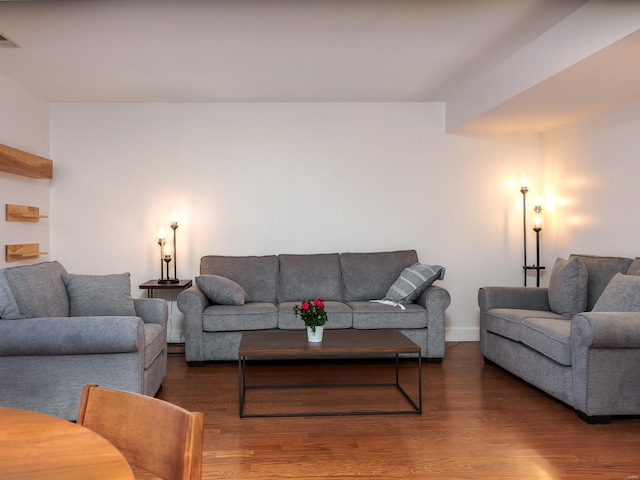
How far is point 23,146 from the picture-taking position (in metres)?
4.76

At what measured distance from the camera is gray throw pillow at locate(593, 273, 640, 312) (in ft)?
10.9

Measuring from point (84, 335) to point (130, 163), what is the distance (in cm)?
275

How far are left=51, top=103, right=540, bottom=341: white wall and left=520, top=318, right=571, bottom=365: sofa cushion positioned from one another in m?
1.77

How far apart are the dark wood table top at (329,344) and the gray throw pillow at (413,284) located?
0.94 metres

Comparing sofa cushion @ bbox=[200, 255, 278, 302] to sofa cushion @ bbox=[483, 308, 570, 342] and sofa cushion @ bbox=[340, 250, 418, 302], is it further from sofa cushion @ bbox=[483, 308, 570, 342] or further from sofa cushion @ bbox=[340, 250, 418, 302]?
sofa cushion @ bbox=[483, 308, 570, 342]

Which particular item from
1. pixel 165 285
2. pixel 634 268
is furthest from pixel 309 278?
pixel 634 268

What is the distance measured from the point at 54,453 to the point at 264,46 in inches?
131

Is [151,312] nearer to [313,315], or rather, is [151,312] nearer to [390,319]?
[313,315]

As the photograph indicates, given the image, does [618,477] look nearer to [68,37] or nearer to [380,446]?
[380,446]

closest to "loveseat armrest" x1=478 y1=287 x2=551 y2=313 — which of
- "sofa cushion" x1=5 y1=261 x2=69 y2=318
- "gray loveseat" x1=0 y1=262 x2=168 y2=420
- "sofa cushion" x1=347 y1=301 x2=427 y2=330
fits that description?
"sofa cushion" x1=347 y1=301 x2=427 y2=330

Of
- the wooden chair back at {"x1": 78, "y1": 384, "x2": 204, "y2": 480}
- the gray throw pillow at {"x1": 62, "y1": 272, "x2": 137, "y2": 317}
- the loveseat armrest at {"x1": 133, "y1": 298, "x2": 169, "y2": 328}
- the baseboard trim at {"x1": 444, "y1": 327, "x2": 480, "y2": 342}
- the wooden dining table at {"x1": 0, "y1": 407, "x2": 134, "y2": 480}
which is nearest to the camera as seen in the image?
the wooden dining table at {"x1": 0, "y1": 407, "x2": 134, "y2": 480}

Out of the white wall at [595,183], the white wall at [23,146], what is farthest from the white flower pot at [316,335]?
the white wall at [23,146]

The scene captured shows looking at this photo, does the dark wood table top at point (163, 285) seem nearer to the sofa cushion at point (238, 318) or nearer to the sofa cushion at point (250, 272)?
the sofa cushion at point (250, 272)

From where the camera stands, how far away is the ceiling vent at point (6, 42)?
3.50m
